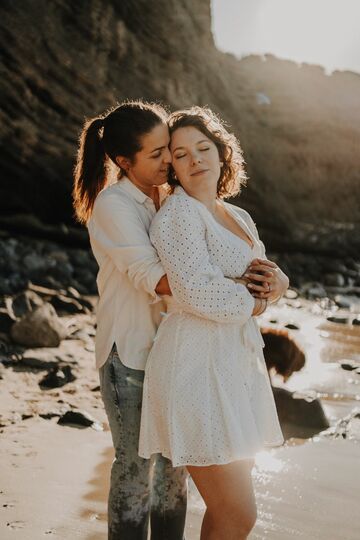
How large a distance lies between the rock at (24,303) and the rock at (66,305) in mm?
1089

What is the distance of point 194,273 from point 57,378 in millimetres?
3834

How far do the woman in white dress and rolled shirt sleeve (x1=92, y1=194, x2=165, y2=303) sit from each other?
64 mm

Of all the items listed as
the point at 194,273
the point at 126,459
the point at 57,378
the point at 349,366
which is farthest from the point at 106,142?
the point at 349,366

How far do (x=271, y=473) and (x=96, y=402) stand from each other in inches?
72.3

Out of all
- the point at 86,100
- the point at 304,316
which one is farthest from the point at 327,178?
the point at 304,316

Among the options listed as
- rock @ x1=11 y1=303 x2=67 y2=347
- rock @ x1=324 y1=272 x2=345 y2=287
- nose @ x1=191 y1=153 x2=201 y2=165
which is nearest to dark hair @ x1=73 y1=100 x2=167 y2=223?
nose @ x1=191 y1=153 x2=201 y2=165

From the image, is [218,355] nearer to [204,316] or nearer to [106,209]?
[204,316]

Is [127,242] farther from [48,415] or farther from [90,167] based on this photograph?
[48,415]

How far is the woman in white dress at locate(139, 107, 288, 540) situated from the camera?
2516 millimetres

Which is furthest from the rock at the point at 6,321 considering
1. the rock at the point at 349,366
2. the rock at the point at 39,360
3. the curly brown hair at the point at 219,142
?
the curly brown hair at the point at 219,142

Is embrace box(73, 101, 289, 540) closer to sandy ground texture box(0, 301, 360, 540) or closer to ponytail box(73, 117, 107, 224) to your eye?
ponytail box(73, 117, 107, 224)

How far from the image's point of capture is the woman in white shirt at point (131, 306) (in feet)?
8.93

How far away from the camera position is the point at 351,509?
3986mm

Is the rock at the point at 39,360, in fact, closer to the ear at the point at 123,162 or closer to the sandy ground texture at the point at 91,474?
the sandy ground texture at the point at 91,474
